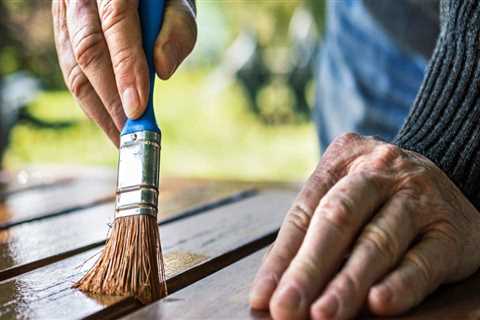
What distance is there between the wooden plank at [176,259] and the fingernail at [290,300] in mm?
188

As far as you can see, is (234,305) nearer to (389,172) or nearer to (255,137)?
(389,172)

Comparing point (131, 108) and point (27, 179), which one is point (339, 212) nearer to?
point (131, 108)

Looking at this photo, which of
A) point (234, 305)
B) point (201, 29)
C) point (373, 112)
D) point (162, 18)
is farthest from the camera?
point (201, 29)

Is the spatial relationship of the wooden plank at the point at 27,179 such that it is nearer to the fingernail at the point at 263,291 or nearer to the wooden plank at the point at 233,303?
the wooden plank at the point at 233,303

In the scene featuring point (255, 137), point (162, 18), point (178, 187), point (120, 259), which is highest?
point (162, 18)

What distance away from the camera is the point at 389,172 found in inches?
36.2

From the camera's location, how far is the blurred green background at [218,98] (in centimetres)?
527

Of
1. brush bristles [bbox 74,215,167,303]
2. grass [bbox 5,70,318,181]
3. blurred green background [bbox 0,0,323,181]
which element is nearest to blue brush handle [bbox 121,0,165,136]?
brush bristles [bbox 74,215,167,303]

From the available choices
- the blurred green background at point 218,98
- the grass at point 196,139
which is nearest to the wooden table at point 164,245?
the grass at point 196,139

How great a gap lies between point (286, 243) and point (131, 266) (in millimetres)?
196

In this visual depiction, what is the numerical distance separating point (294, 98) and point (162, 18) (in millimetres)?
5051

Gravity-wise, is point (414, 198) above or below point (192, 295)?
above

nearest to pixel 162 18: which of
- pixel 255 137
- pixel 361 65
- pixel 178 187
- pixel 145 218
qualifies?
pixel 145 218

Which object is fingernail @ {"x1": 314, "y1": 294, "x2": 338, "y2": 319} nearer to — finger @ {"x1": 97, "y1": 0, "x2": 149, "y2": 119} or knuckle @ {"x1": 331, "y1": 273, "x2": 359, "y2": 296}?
knuckle @ {"x1": 331, "y1": 273, "x2": 359, "y2": 296}
